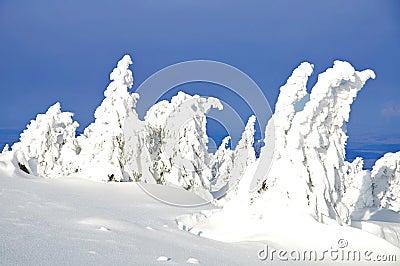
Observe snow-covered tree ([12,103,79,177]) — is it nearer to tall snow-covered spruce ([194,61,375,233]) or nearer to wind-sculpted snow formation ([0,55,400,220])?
wind-sculpted snow formation ([0,55,400,220])

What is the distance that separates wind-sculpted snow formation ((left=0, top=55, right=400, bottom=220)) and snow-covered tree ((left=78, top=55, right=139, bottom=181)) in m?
0.07

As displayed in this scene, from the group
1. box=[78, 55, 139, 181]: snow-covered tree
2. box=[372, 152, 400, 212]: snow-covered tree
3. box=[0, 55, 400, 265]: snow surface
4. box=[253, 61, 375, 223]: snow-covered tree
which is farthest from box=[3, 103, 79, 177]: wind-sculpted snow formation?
box=[372, 152, 400, 212]: snow-covered tree

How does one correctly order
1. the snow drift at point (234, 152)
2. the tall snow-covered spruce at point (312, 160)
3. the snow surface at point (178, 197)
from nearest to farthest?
the snow surface at point (178, 197)
the tall snow-covered spruce at point (312, 160)
the snow drift at point (234, 152)

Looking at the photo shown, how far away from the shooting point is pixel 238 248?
9.62 meters

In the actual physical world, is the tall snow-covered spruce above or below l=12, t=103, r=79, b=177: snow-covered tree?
below

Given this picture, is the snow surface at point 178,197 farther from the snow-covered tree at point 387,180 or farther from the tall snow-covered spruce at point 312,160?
the snow-covered tree at point 387,180

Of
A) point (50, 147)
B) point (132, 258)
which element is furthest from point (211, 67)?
point (50, 147)

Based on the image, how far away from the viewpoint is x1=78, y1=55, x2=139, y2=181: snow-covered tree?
1026 inches

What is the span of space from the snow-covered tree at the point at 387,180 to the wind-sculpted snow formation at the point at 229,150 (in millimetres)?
92

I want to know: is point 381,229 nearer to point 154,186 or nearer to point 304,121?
point 304,121

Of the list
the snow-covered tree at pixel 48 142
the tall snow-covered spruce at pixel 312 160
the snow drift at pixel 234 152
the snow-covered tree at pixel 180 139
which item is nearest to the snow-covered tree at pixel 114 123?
the snow drift at pixel 234 152

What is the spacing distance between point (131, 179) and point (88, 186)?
698 centimetres

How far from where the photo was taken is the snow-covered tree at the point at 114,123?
2606 centimetres

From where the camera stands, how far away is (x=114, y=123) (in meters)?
26.4
